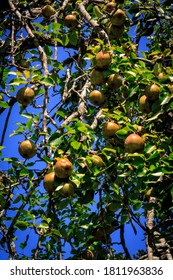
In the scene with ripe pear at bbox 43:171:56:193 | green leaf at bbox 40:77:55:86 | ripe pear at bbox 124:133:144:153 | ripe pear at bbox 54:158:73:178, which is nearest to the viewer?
ripe pear at bbox 54:158:73:178

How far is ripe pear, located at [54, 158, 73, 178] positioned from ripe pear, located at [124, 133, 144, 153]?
0.49 metres

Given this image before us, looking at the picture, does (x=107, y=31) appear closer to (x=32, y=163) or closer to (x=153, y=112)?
(x=153, y=112)

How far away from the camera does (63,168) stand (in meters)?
2.22

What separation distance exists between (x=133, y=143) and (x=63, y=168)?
1.85 feet

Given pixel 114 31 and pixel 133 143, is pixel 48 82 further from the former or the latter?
pixel 114 31

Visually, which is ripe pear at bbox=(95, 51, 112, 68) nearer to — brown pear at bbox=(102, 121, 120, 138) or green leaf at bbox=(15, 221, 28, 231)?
brown pear at bbox=(102, 121, 120, 138)

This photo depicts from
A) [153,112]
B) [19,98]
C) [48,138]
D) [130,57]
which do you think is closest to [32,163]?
[48,138]

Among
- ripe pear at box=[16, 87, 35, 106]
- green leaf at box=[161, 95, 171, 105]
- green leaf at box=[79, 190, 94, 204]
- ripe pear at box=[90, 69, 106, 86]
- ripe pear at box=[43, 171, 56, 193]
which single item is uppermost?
ripe pear at box=[90, 69, 106, 86]

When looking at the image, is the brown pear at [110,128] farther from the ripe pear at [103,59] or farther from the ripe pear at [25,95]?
the ripe pear at [25,95]

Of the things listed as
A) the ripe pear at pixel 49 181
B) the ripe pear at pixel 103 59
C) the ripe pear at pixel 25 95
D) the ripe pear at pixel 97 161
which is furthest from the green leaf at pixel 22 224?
the ripe pear at pixel 103 59

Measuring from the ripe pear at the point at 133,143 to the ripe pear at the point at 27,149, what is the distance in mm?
584

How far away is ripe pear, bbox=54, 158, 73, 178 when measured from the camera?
2.22 meters

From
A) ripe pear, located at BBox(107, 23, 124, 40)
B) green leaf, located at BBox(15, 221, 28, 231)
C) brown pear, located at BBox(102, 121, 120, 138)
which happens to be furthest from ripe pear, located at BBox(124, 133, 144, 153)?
ripe pear, located at BBox(107, 23, 124, 40)
